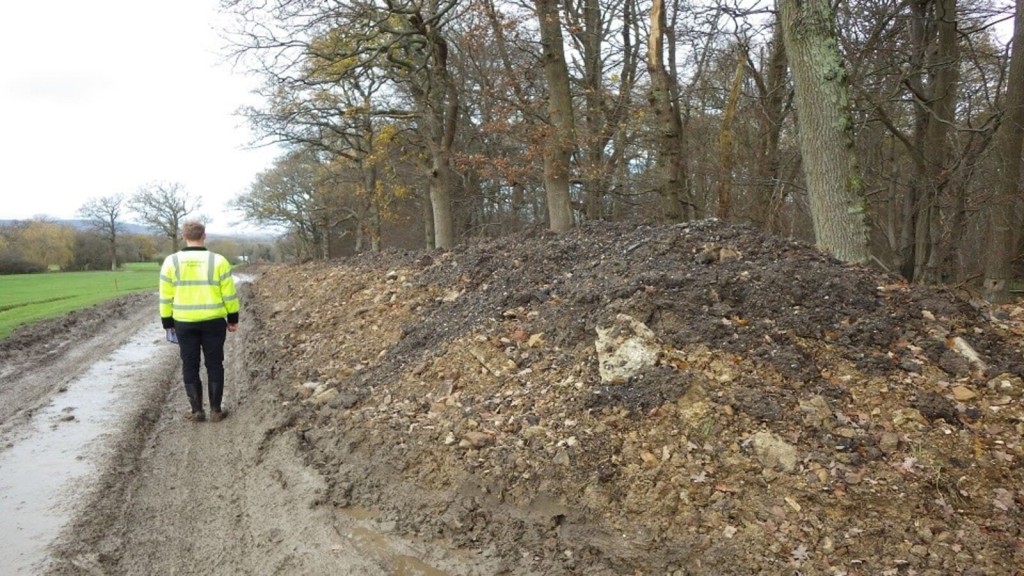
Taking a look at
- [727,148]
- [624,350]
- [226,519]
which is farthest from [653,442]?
[727,148]

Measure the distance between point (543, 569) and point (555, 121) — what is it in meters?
8.48

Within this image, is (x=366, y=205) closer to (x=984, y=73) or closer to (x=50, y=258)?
(x=984, y=73)

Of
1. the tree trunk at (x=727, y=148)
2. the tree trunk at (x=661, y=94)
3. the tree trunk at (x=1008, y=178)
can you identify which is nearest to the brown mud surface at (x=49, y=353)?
the tree trunk at (x=661, y=94)

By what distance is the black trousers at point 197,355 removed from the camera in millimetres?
5453

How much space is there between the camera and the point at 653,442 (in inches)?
143

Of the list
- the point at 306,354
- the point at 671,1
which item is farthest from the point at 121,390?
the point at 671,1

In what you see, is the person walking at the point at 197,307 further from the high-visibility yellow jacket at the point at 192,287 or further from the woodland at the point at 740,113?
the woodland at the point at 740,113

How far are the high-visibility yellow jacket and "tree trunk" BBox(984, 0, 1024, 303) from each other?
10.8 meters

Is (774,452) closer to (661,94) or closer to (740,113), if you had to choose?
(661,94)

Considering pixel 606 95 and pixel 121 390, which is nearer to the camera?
pixel 121 390

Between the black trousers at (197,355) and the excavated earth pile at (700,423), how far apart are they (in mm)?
712

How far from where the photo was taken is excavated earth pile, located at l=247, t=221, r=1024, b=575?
9.83 ft

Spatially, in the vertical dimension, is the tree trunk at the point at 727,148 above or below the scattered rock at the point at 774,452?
above

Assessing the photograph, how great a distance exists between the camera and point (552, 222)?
10547 mm
